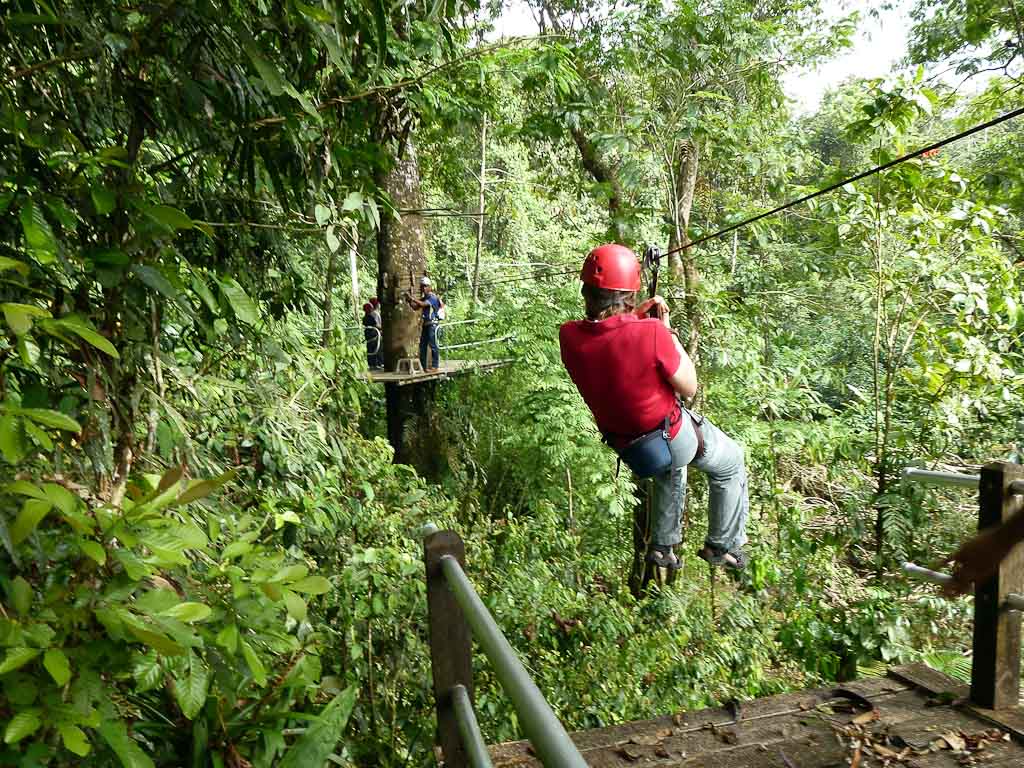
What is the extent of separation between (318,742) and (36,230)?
143 centimetres

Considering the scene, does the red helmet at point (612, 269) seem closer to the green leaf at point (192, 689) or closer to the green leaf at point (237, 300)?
the green leaf at point (237, 300)

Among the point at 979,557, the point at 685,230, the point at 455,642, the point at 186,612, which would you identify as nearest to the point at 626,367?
the point at 455,642

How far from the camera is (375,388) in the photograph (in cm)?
1171

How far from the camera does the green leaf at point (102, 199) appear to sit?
4.59 ft

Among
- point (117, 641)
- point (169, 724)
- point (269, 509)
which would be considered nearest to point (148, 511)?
point (117, 641)

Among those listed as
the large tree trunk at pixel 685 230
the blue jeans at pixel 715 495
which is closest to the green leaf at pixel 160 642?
the blue jeans at pixel 715 495

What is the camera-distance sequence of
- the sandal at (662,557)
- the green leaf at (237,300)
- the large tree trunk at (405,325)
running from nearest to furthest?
the green leaf at (237,300) → the sandal at (662,557) → the large tree trunk at (405,325)

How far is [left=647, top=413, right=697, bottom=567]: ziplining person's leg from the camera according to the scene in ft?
10.6

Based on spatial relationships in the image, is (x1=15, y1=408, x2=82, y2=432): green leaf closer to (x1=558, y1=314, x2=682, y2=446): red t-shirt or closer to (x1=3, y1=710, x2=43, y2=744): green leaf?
(x1=3, y1=710, x2=43, y2=744): green leaf

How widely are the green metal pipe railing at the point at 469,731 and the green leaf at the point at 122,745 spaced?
0.55 m

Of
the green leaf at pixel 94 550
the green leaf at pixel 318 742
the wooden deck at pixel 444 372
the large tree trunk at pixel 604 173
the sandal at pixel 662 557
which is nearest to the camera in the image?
→ the green leaf at pixel 94 550

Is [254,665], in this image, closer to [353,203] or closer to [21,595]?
[21,595]

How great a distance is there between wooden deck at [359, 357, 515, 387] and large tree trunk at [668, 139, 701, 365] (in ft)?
12.1

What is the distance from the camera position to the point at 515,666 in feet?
3.53
